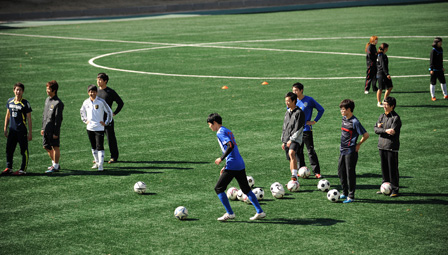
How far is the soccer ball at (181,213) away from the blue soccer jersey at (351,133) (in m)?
3.52

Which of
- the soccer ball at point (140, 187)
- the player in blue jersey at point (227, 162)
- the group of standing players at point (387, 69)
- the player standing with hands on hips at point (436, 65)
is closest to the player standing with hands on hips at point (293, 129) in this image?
the player in blue jersey at point (227, 162)

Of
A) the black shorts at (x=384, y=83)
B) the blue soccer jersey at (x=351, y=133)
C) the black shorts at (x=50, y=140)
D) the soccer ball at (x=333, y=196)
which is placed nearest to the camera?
the blue soccer jersey at (x=351, y=133)

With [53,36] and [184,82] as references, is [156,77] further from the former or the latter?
[53,36]

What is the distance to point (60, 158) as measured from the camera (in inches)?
671

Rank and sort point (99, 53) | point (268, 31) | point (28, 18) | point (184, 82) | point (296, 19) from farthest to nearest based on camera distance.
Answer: point (28, 18) → point (296, 19) → point (268, 31) → point (99, 53) → point (184, 82)

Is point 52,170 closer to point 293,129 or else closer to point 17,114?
point 17,114

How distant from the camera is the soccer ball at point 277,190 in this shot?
13.1 m

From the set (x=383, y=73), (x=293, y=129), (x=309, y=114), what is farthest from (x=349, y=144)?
(x=383, y=73)

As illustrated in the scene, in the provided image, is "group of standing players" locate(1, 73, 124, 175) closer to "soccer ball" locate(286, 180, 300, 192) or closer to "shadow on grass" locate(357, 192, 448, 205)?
"soccer ball" locate(286, 180, 300, 192)

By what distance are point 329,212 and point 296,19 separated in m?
47.7

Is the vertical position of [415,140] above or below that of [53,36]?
below

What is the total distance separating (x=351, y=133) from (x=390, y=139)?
3.07 ft

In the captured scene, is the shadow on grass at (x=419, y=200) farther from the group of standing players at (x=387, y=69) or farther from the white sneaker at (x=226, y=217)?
the group of standing players at (x=387, y=69)

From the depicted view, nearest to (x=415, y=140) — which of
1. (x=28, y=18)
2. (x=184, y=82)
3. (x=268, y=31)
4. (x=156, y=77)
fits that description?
(x=184, y=82)
